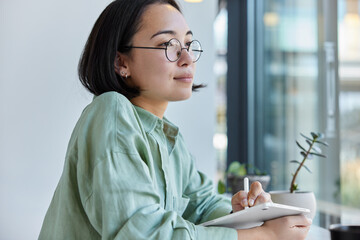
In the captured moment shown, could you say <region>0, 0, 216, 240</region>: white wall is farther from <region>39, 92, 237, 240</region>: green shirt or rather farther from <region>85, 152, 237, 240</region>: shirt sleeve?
<region>85, 152, 237, 240</region>: shirt sleeve

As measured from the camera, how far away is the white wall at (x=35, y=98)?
178 centimetres

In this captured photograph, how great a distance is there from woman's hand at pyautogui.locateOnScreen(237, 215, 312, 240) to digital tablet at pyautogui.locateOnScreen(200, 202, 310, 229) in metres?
0.01

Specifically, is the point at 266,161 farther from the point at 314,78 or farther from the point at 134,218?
the point at 134,218

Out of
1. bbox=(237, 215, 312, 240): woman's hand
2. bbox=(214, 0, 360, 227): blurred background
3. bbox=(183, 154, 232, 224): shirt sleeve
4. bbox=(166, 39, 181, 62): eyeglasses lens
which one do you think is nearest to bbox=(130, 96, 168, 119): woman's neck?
bbox=(166, 39, 181, 62): eyeglasses lens

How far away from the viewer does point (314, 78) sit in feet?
8.94

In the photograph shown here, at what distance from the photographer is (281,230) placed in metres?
0.95

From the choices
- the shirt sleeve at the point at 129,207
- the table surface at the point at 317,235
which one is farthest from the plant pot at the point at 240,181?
the shirt sleeve at the point at 129,207

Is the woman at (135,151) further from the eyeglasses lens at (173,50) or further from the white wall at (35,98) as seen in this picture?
the white wall at (35,98)

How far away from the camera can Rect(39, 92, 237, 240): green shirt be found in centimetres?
85

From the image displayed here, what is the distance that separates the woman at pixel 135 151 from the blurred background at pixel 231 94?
2.29 feet

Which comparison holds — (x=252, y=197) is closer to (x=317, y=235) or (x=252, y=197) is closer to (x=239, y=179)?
(x=317, y=235)

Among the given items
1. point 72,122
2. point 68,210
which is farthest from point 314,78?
point 68,210

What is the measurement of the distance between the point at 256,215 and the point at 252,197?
148mm

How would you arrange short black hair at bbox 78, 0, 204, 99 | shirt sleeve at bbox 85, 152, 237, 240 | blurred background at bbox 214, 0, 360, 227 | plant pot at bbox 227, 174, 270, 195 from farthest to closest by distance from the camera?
blurred background at bbox 214, 0, 360, 227, plant pot at bbox 227, 174, 270, 195, short black hair at bbox 78, 0, 204, 99, shirt sleeve at bbox 85, 152, 237, 240
